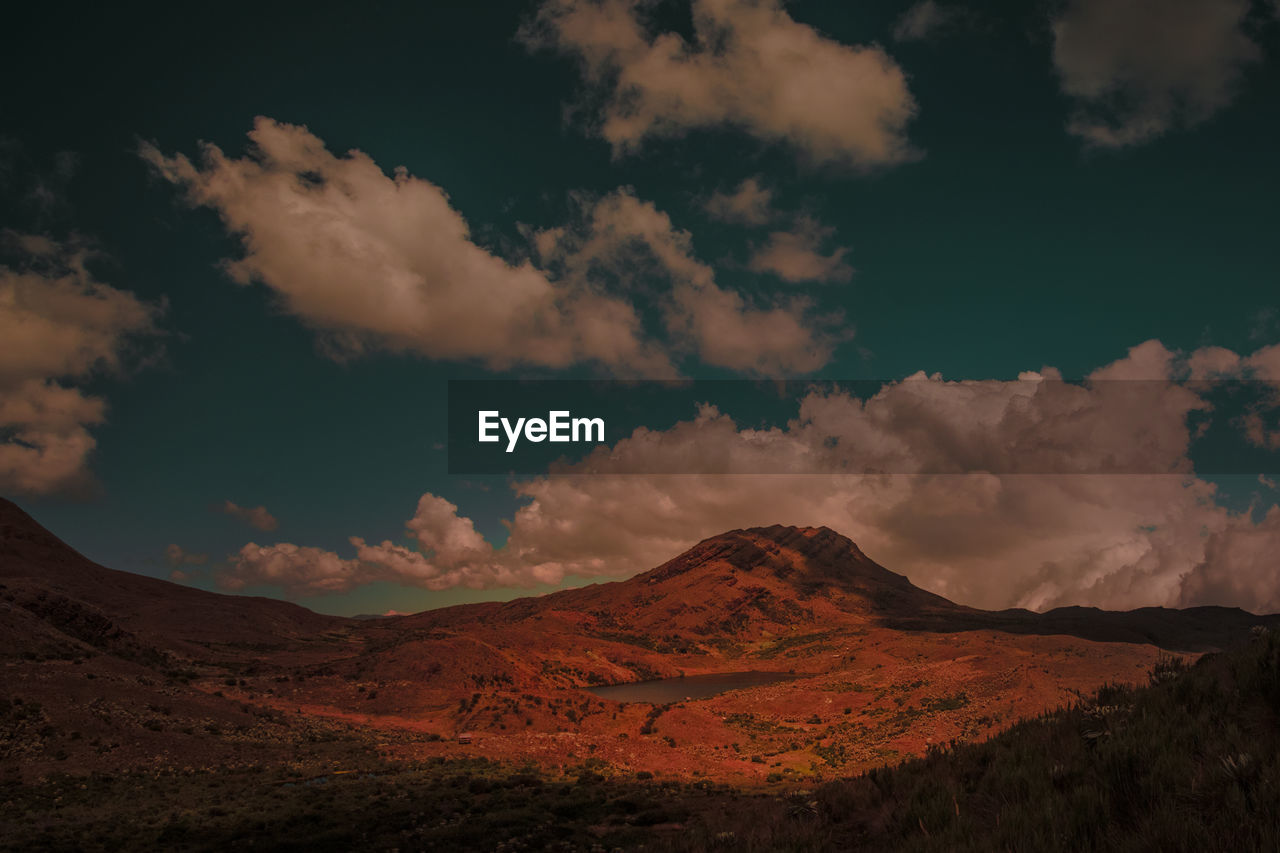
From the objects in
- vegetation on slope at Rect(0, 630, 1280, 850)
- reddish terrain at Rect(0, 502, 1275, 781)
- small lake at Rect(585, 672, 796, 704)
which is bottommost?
small lake at Rect(585, 672, 796, 704)

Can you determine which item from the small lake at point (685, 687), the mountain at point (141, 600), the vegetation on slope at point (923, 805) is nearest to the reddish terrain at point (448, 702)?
the mountain at point (141, 600)

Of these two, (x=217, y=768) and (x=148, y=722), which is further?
(x=148, y=722)

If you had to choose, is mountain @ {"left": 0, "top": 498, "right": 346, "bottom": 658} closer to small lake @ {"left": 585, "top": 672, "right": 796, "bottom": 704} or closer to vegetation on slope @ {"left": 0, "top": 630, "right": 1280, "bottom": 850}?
vegetation on slope @ {"left": 0, "top": 630, "right": 1280, "bottom": 850}

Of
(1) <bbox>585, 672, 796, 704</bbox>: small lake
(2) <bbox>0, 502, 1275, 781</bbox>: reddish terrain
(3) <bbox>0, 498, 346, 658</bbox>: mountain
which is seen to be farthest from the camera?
(3) <bbox>0, 498, 346, 658</bbox>: mountain

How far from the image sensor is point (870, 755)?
38250 mm

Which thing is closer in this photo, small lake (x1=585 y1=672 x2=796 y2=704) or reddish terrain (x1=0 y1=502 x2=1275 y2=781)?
reddish terrain (x1=0 y1=502 x2=1275 y2=781)

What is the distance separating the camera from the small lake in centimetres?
9081

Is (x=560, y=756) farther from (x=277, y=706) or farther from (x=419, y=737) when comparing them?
(x=277, y=706)

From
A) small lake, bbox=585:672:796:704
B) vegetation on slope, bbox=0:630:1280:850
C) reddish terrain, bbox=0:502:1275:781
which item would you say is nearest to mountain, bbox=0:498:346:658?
reddish terrain, bbox=0:502:1275:781

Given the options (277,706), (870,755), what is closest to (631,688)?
(277,706)

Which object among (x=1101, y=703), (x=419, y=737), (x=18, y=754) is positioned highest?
(x=1101, y=703)

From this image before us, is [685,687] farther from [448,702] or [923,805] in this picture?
[923,805]

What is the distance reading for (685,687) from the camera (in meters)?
107

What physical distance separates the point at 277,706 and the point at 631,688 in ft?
213
